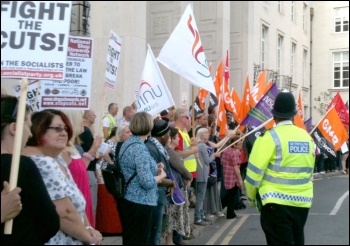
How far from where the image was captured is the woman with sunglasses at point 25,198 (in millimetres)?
2926

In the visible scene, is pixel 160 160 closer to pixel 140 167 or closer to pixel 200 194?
pixel 140 167

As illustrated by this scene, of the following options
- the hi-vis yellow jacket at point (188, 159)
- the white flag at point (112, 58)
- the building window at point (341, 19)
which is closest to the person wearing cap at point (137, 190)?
the white flag at point (112, 58)

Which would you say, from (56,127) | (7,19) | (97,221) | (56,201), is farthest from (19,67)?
(97,221)

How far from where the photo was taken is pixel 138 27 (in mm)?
15328

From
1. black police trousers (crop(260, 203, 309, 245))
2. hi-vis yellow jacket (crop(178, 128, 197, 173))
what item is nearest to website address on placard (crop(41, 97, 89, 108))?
black police trousers (crop(260, 203, 309, 245))

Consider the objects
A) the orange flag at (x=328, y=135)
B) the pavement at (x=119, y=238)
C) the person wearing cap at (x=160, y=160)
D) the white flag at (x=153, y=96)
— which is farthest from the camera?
the orange flag at (x=328, y=135)

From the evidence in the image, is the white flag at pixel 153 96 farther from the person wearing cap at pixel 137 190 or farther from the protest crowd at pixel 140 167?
the person wearing cap at pixel 137 190

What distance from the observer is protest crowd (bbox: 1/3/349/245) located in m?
3.02

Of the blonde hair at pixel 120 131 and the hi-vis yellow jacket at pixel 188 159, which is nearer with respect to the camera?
the blonde hair at pixel 120 131

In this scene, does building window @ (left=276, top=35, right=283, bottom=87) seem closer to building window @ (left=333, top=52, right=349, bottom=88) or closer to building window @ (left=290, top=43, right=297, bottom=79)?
building window @ (left=290, top=43, right=297, bottom=79)

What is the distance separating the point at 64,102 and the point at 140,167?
956 mm

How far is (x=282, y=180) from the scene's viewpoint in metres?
5.24

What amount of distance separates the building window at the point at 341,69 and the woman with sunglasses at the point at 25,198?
37743mm

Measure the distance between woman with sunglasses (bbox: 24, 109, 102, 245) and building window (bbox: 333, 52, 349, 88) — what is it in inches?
1463
